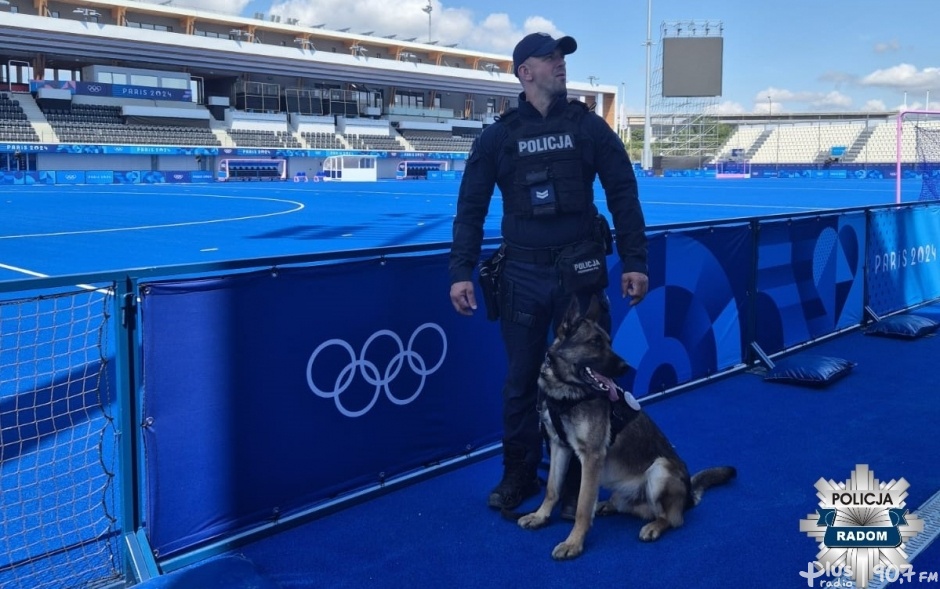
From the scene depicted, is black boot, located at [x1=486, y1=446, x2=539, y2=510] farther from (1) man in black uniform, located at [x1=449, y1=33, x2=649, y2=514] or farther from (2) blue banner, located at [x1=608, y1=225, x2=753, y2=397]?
(2) blue banner, located at [x1=608, y1=225, x2=753, y2=397]

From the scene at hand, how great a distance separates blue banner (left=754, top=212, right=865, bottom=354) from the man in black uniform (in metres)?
3.48

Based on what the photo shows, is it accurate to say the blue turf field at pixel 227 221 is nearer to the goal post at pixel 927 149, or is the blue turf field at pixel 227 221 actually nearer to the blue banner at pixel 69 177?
the goal post at pixel 927 149

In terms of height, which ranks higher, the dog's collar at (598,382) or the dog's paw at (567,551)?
the dog's collar at (598,382)

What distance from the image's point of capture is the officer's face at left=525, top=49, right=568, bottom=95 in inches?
148

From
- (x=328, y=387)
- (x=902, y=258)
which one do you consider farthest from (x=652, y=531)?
(x=902, y=258)

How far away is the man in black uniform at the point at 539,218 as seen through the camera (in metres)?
3.78

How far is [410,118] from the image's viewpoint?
232 feet

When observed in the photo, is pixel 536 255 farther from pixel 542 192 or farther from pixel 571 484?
pixel 571 484

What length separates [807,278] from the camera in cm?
757

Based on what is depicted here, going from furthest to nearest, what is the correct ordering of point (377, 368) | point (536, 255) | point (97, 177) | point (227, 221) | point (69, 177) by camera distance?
point (97, 177) < point (69, 177) < point (227, 221) < point (377, 368) < point (536, 255)

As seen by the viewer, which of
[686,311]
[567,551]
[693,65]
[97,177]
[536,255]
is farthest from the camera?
[693,65]

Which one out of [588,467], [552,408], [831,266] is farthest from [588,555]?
[831,266]

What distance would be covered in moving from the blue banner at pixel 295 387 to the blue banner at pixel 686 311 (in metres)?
1.46

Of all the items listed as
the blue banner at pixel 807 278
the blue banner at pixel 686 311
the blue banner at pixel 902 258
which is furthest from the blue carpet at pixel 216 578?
the blue banner at pixel 902 258
